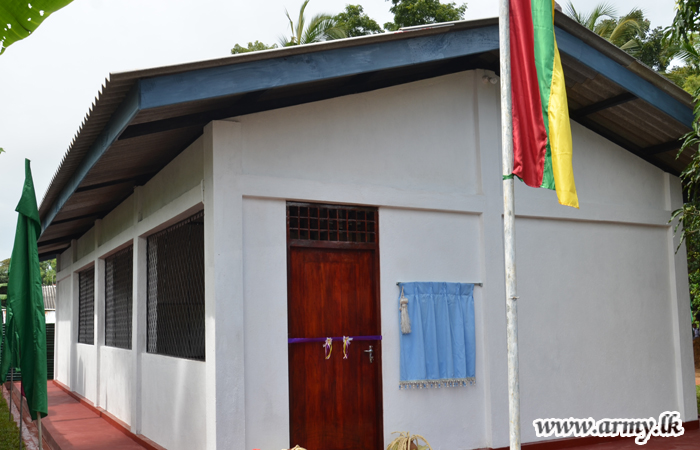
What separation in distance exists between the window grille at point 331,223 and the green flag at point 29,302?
244cm

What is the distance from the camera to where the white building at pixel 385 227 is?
20.7 feet

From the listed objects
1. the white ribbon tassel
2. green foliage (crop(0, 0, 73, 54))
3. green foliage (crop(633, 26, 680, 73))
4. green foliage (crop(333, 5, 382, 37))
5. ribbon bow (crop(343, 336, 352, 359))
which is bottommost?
ribbon bow (crop(343, 336, 352, 359))

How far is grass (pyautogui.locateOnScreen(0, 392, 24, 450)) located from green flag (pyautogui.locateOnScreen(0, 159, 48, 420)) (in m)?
3.20

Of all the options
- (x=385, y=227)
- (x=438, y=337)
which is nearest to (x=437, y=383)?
(x=438, y=337)

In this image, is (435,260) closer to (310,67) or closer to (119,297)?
(310,67)

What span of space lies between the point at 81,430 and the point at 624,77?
27.9 feet

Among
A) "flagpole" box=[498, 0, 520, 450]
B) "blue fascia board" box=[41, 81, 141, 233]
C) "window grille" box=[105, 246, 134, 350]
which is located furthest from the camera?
"window grille" box=[105, 246, 134, 350]

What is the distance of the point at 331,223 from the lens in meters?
7.05

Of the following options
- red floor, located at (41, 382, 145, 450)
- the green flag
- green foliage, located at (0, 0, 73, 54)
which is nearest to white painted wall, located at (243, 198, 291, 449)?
the green flag

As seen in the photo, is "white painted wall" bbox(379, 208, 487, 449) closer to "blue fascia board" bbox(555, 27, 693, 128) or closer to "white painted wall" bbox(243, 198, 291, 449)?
"white painted wall" bbox(243, 198, 291, 449)

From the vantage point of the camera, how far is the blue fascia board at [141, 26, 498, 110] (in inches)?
219

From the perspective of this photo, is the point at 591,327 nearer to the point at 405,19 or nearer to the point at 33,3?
the point at 33,3

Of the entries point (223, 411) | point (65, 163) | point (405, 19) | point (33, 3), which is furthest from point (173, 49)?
point (33, 3)

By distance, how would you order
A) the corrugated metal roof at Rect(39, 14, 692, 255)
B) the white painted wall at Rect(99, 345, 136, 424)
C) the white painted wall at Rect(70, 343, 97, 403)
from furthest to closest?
1. the white painted wall at Rect(70, 343, 97, 403)
2. the white painted wall at Rect(99, 345, 136, 424)
3. the corrugated metal roof at Rect(39, 14, 692, 255)
